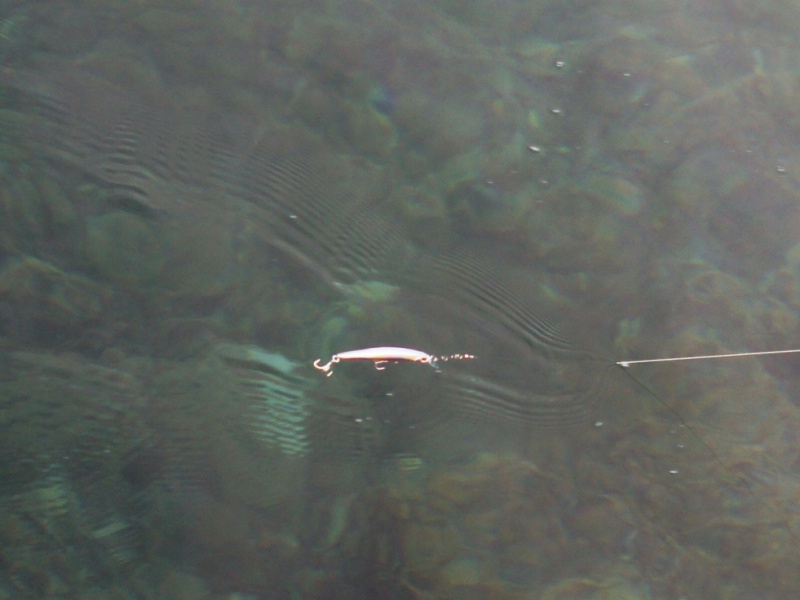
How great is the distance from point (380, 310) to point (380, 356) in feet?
0.43

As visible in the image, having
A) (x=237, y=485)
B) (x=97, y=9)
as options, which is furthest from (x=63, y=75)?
(x=237, y=485)

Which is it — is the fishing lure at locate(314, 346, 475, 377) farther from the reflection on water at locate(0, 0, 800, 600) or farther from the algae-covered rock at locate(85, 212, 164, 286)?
the algae-covered rock at locate(85, 212, 164, 286)

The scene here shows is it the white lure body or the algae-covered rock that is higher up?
the algae-covered rock

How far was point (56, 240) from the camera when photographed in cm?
194

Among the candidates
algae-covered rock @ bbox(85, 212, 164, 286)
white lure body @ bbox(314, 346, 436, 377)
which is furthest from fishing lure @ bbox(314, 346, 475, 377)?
algae-covered rock @ bbox(85, 212, 164, 286)

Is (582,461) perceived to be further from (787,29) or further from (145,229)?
(787,29)

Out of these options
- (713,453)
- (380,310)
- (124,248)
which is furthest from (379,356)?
(713,453)

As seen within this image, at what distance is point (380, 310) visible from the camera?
2033 millimetres

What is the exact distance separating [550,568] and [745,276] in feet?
3.47

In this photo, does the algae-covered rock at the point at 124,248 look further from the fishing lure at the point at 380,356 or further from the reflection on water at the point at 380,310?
the fishing lure at the point at 380,356

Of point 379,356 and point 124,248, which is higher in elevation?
point 124,248

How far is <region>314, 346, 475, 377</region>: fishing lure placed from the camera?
199cm

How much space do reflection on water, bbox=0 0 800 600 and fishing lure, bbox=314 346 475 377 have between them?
2cm

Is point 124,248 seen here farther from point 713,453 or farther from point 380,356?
A: point 713,453
